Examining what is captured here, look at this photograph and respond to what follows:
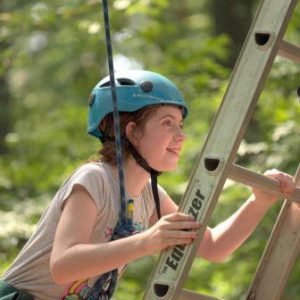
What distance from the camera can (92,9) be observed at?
29.6 feet

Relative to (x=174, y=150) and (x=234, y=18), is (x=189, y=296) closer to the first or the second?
(x=174, y=150)

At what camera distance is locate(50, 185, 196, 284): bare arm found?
3414 millimetres

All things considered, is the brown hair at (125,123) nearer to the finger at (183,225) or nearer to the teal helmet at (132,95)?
the teal helmet at (132,95)

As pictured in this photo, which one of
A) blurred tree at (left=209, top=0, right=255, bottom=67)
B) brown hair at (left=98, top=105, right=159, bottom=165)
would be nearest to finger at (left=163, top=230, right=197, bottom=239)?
brown hair at (left=98, top=105, right=159, bottom=165)

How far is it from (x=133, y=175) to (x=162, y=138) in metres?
0.20

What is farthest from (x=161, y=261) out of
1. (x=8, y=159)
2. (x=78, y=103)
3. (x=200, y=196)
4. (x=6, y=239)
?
(x=78, y=103)

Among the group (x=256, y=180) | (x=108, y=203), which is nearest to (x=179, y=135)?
(x=108, y=203)

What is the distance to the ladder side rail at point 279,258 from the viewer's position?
3.75 m

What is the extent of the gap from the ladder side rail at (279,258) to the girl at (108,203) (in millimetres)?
130

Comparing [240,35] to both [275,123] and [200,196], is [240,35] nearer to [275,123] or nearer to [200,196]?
[275,123]

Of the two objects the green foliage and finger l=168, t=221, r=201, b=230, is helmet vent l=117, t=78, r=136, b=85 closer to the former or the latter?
finger l=168, t=221, r=201, b=230

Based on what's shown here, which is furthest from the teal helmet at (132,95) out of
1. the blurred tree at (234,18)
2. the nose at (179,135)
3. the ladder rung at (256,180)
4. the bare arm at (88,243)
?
the blurred tree at (234,18)

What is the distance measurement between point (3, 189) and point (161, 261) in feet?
18.1

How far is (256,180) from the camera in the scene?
11.7 ft
